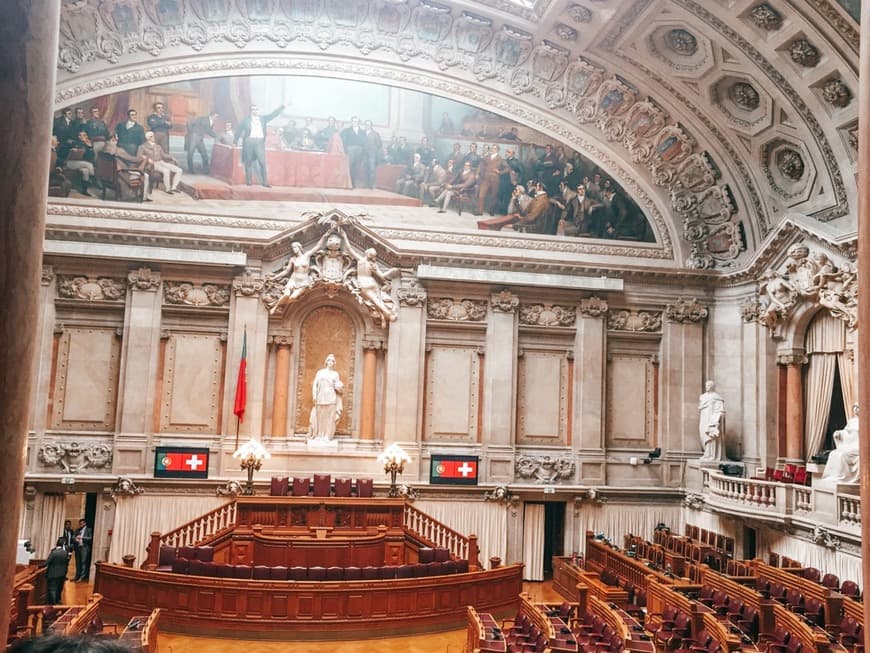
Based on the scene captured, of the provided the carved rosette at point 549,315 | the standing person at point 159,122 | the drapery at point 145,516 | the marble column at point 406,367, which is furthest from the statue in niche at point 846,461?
the standing person at point 159,122

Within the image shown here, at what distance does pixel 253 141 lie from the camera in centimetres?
2134

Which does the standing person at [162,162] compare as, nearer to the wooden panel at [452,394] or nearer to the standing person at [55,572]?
the wooden panel at [452,394]

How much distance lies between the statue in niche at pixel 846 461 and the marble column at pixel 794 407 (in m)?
3.68

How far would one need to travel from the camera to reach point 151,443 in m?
19.9

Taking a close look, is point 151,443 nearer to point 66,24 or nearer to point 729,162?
point 66,24

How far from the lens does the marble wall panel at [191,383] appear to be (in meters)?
20.3

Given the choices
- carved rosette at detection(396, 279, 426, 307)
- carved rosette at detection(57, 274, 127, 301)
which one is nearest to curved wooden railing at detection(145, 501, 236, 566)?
carved rosette at detection(57, 274, 127, 301)

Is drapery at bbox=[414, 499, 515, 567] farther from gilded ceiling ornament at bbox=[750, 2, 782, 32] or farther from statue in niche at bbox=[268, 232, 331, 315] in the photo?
gilded ceiling ornament at bbox=[750, 2, 782, 32]

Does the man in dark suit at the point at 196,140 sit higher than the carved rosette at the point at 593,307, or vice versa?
the man in dark suit at the point at 196,140

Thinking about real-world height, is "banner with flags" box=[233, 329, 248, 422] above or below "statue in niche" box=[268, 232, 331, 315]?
below

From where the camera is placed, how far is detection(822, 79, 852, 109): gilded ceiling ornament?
17.7 meters

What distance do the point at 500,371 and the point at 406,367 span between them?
267 cm

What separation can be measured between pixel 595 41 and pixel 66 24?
45.3ft

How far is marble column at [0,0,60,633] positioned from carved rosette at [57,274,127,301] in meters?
18.5
